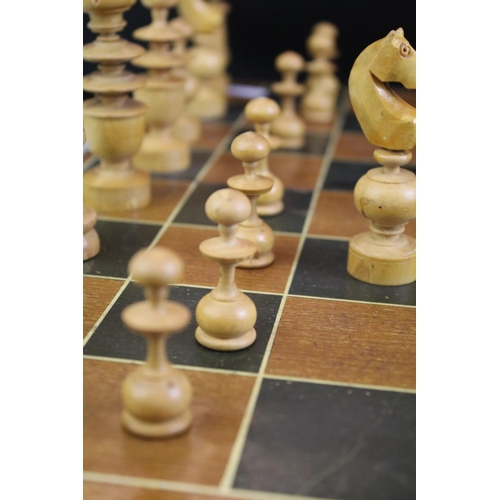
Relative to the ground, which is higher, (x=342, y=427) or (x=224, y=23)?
(x=224, y=23)

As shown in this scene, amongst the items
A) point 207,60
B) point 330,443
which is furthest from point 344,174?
point 330,443

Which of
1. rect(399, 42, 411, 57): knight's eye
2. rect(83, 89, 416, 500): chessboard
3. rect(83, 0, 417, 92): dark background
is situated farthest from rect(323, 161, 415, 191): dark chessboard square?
rect(83, 0, 417, 92): dark background

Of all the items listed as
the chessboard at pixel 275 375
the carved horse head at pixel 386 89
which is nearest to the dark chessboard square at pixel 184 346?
the chessboard at pixel 275 375

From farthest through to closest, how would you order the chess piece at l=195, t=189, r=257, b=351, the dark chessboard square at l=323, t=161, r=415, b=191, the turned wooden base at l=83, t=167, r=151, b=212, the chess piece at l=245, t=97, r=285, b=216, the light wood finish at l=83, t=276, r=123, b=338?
the dark chessboard square at l=323, t=161, r=415, b=191 → the turned wooden base at l=83, t=167, r=151, b=212 → the chess piece at l=245, t=97, r=285, b=216 → the light wood finish at l=83, t=276, r=123, b=338 → the chess piece at l=195, t=189, r=257, b=351

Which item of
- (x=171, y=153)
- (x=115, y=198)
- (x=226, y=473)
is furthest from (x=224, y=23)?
(x=226, y=473)

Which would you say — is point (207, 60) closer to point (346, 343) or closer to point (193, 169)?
point (193, 169)

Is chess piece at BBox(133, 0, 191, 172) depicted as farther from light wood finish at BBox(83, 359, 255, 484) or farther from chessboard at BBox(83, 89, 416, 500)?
light wood finish at BBox(83, 359, 255, 484)

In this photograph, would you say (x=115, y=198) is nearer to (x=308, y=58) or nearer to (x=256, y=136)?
(x=256, y=136)
